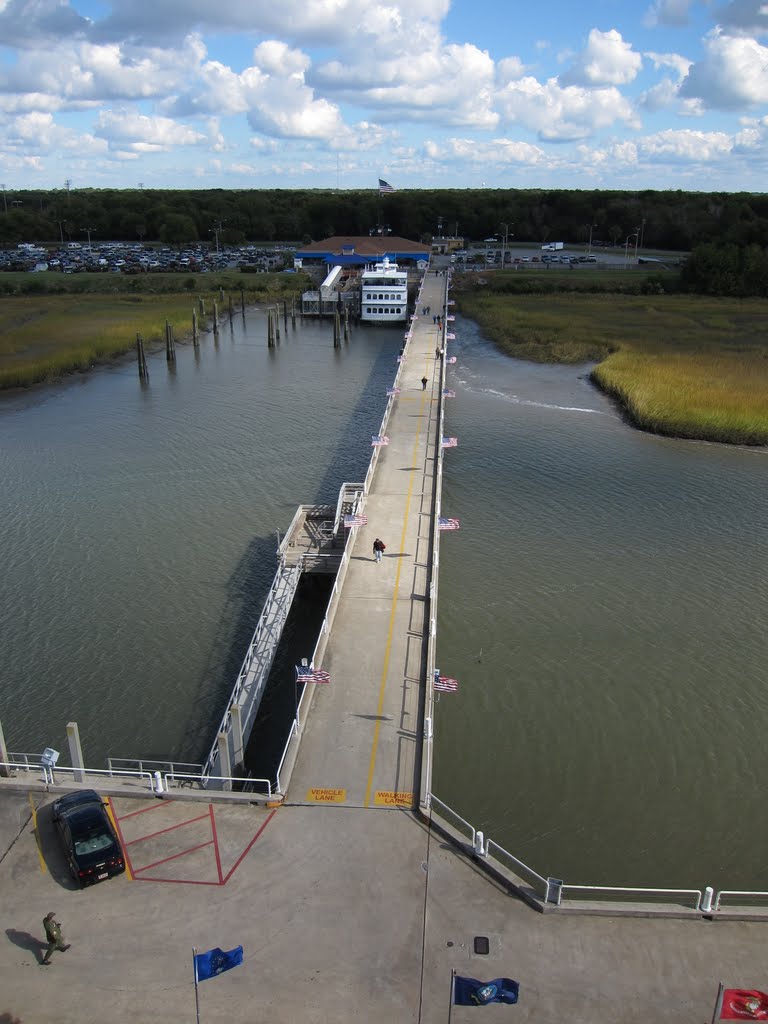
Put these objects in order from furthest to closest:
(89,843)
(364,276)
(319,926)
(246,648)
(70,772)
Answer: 1. (364,276)
2. (246,648)
3. (70,772)
4. (89,843)
5. (319,926)

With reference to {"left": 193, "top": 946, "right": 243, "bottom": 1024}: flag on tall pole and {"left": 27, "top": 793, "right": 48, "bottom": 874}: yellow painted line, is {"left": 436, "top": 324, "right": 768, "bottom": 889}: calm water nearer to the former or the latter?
{"left": 193, "top": 946, "right": 243, "bottom": 1024}: flag on tall pole

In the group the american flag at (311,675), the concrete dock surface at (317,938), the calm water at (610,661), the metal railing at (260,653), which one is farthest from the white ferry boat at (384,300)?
the concrete dock surface at (317,938)

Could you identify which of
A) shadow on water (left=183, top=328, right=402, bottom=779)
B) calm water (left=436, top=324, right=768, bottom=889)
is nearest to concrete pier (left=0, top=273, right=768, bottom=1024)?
calm water (left=436, top=324, right=768, bottom=889)

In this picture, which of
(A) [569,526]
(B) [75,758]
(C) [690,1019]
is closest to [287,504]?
(A) [569,526]

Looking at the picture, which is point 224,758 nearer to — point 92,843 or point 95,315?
point 92,843

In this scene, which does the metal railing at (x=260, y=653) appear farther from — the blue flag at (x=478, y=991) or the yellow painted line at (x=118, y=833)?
the blue flag at (x=478, y=991)

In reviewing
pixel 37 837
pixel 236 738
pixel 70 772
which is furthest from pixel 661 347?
pixel 37 837
